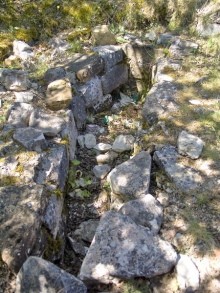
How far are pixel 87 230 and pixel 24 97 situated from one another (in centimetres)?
190

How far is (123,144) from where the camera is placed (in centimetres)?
363

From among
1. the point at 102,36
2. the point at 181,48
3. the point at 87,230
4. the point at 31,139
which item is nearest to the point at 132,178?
the point at 87,230

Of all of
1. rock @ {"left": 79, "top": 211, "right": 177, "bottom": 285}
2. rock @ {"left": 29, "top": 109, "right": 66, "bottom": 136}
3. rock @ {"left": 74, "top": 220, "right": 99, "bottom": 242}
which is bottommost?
rock @ {"left": 74, "top": 220, "right": 99, "bottom": 242}

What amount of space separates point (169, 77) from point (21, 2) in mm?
3050

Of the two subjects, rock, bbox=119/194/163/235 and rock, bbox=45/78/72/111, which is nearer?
rock, bbox=119/194/163/235

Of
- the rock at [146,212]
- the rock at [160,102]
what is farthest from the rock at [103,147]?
the rock at [146,212]

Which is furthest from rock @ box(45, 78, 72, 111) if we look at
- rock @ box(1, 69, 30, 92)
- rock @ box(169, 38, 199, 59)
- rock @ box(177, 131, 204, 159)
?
rock @ box(169, 38, 199, 59)

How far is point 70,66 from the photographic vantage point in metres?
4.36

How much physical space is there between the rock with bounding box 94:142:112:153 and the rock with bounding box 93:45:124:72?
4.80ft

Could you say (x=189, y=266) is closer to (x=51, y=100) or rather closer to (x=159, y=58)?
(x=51, y=100)

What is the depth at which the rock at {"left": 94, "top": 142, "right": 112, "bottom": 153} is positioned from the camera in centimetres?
368

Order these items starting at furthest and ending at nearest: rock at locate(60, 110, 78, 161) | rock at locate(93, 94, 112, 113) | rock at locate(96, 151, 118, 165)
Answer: rock at locate(93, 94, 112, 113), rock at locate(96, 151, 118, 165), rock at locate(60, 110, 78, 161)

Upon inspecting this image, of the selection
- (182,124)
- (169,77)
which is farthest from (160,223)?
(169,77)

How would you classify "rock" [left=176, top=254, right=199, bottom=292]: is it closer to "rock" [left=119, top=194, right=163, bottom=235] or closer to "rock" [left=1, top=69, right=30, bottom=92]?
"rock" [left=119, top=194, right=163, bottom=235]
